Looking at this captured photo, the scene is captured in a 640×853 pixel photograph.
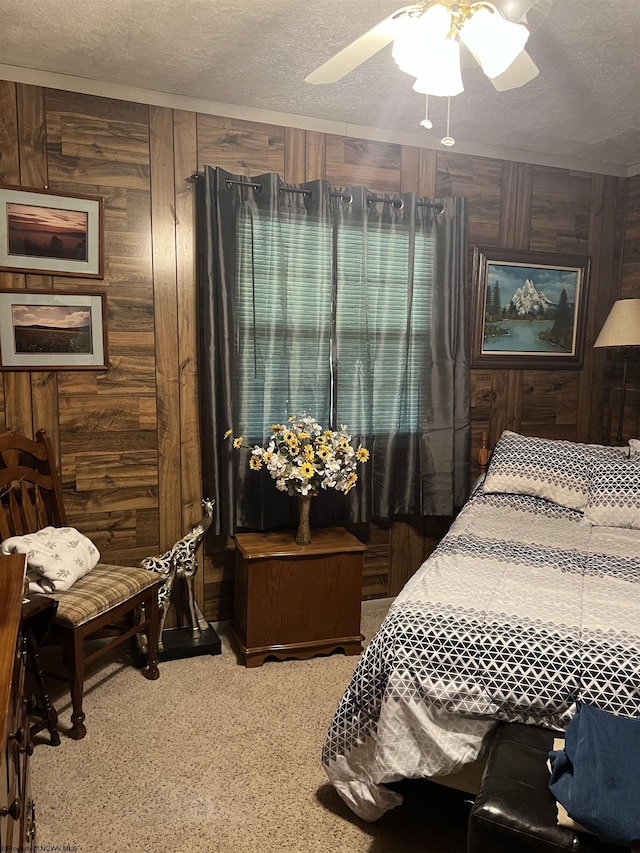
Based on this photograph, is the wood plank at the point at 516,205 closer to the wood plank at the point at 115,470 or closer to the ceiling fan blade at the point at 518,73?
the ceiling fan blade at the point at 518,73

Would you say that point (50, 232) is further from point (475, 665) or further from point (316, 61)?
point (475, 665)

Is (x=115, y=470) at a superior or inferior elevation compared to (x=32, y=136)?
inferior

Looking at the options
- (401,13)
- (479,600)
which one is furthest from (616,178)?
(479,600)

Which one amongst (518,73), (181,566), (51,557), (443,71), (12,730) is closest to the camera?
(12,730)


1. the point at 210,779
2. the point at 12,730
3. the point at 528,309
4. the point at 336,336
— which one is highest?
the point at 528,309

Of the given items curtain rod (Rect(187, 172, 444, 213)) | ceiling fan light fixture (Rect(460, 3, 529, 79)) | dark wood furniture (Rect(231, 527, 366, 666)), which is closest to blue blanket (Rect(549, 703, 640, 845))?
dark wood furniture (Rect(231, 527, 366, 666))

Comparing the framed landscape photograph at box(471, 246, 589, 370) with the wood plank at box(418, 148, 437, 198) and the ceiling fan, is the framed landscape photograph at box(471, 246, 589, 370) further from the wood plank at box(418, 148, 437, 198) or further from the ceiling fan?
the ceiling fan

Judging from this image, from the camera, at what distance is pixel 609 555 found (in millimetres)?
2639

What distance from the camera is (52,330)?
9.58ft

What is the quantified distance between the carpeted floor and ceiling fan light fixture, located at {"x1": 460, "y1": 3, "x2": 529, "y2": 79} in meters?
2.25

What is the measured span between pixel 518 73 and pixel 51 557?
2387mm

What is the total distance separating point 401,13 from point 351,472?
207 centimetres

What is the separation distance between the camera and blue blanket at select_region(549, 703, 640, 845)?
1408mm

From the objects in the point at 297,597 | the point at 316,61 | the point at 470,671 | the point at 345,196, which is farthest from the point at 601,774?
the point at 345,196
